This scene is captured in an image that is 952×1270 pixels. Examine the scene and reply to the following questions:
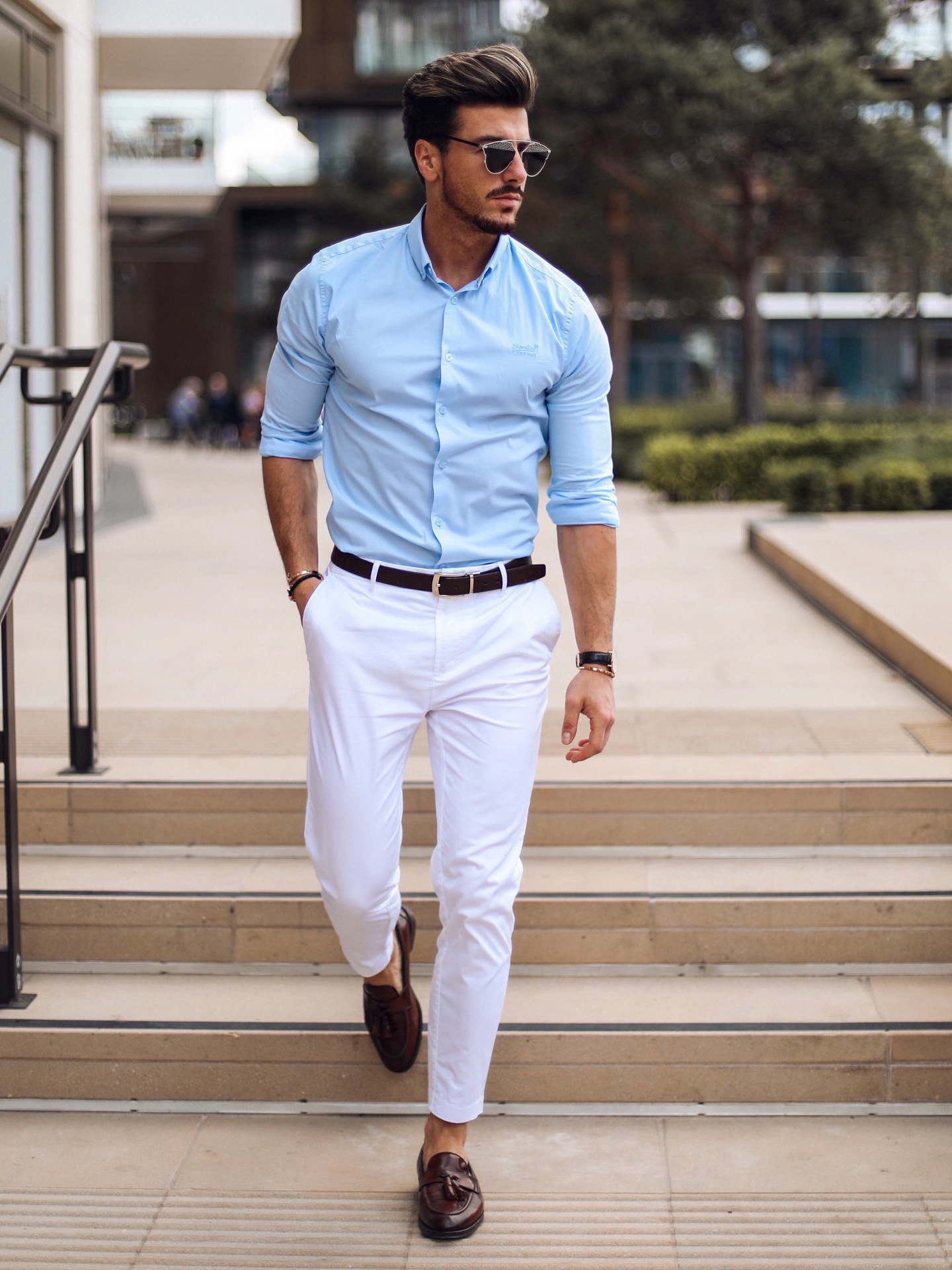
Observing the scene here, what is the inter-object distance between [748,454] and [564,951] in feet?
44.1

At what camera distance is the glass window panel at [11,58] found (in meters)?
11.1

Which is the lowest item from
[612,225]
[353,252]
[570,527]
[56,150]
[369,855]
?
[369,855]

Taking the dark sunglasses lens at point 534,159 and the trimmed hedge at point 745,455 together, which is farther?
the trimmed hedge at point 745,455

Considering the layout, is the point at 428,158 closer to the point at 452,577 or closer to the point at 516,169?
the point at 516,169

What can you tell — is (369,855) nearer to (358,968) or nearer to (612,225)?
(358,968)

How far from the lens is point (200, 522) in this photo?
45.9 ft

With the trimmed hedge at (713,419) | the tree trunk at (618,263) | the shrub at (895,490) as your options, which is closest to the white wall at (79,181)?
the shrub at (895,490)

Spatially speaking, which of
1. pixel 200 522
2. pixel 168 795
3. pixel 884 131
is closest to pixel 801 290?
pixel 884 131

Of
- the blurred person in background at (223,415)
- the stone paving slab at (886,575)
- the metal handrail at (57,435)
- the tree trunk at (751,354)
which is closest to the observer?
the metal handrail at (57,435)

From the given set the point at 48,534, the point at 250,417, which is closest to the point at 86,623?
the point at 48,534

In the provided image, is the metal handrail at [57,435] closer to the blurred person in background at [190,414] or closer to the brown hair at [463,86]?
the brown hair at [463,86]

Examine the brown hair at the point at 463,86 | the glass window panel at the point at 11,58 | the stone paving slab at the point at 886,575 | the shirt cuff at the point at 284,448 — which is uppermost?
the glass window panel at the point at 11,58

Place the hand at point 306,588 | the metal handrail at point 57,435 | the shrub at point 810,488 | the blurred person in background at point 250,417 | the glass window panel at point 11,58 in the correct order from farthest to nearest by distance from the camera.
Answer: the blurred person in background at point 250,417 < the shrub at point 810,488 < the glass window panel at point 11,58 < the metal handrail at point 57,435 < the hand at point 306,588

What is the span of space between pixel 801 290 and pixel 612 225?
71.0 feet
